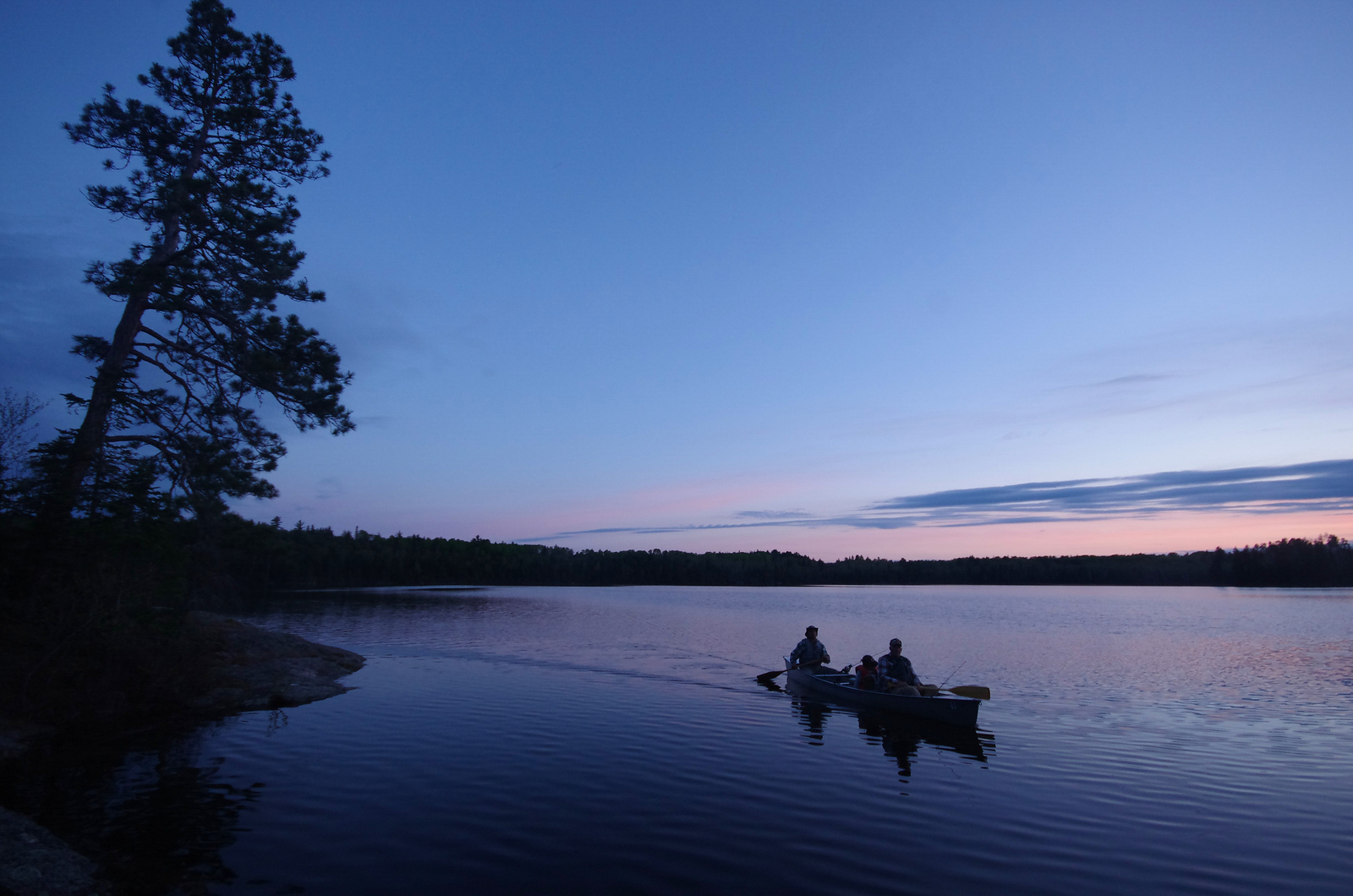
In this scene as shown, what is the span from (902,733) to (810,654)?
7223 mm

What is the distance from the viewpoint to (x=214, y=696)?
1825 cm

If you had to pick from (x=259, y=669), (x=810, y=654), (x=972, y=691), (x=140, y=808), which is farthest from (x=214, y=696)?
(x=972, y=691)

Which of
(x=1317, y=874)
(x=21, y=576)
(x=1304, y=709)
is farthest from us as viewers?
Answer: (x=1304, y=709)

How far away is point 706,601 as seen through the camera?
282 feet

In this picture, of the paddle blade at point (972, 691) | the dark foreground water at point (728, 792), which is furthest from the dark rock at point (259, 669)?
the paddle blade at point (972, 691)

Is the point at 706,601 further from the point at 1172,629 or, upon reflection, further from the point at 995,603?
the point at 1172,629

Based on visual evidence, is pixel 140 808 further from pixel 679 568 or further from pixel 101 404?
pixel 679 568

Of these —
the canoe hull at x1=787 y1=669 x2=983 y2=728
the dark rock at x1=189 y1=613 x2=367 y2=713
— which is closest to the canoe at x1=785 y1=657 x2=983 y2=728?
the canoe hull at x1=787 y1=669 x2=983 y2=728

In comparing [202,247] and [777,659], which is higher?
[202,247]

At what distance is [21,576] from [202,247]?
26.4 feet

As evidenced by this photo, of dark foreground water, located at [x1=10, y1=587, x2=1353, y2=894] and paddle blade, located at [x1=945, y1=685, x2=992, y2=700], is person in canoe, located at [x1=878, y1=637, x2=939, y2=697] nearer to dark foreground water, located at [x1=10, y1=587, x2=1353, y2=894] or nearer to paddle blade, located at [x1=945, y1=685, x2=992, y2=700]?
paddle blade, located at [x1=945, y1=685, x2=992, y2=700]

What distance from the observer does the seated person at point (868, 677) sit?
64.3 ft

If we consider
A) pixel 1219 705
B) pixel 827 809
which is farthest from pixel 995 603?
pixel 827 809

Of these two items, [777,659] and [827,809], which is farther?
[777,659]
